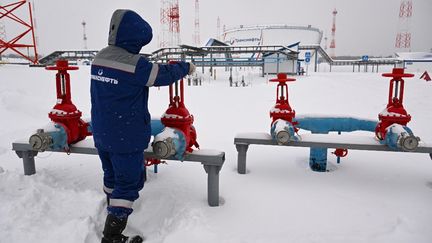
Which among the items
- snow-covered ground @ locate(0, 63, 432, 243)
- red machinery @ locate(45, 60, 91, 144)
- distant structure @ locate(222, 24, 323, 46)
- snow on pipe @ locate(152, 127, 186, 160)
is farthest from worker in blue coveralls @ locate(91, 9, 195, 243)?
distant structure @ locate(222, 24, 323, 46)

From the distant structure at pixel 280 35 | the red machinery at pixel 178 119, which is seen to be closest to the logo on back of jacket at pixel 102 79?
the red machinery at pixel 178 119

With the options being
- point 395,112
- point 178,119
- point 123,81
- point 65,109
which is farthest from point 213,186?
point 395,112

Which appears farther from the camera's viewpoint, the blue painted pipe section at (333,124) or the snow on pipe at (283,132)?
the blue painted pipe section at (333,124)

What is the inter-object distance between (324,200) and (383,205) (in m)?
0.56

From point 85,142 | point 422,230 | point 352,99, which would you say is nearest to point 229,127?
point 85,142

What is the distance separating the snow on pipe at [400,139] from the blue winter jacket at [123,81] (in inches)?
94.5

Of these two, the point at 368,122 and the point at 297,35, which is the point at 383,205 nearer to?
the point at 368,122

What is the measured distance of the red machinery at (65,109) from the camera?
287 cm

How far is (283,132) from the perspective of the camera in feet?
9.87

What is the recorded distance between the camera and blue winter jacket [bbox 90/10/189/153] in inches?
81.9

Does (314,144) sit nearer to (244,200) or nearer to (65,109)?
(244,200)

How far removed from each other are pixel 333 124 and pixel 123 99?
9.32 feet

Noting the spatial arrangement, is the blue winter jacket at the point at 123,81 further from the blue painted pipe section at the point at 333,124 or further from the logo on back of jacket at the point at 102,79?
the blue painted pipe section at the point at 333,124

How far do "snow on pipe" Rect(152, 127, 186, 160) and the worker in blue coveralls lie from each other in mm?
284
